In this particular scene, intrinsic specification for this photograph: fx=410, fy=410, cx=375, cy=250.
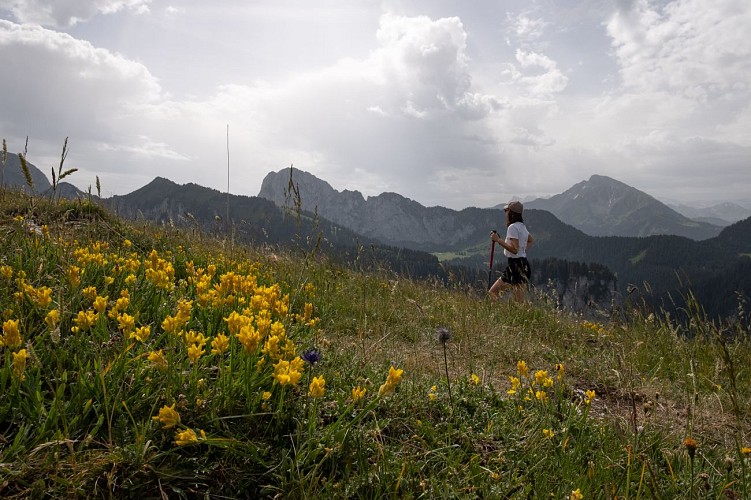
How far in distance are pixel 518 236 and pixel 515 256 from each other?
0.46 meters

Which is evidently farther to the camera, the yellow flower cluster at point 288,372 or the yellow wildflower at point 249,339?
the yellow wildflower at point 249,339

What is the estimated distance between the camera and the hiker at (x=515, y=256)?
8.27m

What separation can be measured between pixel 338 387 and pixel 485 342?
9.41ft

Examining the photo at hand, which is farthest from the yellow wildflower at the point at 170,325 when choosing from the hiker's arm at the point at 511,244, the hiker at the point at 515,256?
the hiker's arm at the point at 511,244

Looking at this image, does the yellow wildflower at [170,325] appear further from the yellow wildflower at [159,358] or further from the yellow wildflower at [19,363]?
the yellow wildflower at [19,363]

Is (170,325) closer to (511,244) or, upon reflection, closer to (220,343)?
(220,343)

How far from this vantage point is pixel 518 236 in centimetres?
893

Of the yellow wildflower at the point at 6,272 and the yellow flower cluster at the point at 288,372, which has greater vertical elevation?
the yellow wildflower at the point at 6,272

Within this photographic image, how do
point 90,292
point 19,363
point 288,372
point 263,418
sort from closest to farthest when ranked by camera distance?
1. point 19,363
2. point 288,372
3. point 263,418
4. point 90,292

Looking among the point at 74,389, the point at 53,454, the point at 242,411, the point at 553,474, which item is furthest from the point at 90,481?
the point at 553,474

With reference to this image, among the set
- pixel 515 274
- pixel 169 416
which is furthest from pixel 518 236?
pixel 169 416

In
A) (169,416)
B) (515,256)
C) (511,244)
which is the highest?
(511,244)

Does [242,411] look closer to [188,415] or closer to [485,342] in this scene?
[188,415]

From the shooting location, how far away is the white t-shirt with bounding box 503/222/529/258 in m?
8.86
